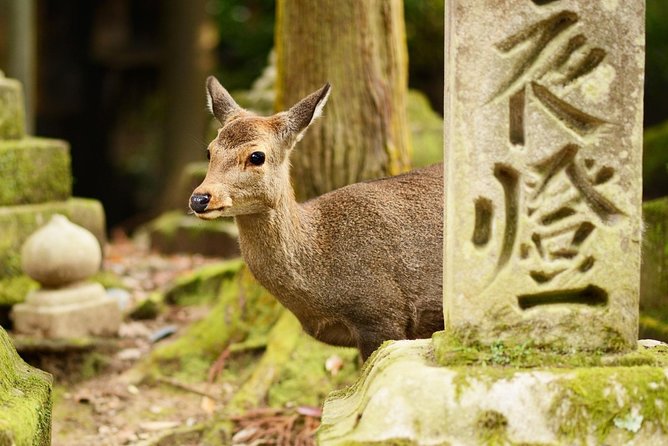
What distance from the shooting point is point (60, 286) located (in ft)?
23.8

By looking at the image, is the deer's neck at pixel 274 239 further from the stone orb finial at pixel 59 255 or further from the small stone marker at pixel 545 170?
the stone orb finial at pixel 59 255

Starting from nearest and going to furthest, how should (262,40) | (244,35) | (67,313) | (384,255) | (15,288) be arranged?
(384,255) → (67,313) → (15,288) → (262,40) → (244,35)

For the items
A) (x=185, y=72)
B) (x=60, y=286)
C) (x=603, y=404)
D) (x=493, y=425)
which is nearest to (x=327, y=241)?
(x=493, y=425)

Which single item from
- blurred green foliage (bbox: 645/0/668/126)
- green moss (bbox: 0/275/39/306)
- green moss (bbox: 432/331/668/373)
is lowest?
green moss (bbox: 0/275/39/306)

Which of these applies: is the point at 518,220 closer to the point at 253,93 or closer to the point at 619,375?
the point at 619,375

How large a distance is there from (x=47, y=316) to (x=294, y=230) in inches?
105

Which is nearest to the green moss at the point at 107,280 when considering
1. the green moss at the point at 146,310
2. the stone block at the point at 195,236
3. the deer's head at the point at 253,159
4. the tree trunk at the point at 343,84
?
the green moss at the point at 146,310

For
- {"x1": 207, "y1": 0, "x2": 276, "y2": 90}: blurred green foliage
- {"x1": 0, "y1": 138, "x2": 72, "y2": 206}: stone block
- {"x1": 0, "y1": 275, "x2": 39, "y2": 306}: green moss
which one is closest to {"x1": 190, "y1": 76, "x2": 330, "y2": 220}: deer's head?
{"x1": 0, "y1": 275, "x2": 39, "y2": 306}: green moss

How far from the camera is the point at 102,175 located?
1727 cm

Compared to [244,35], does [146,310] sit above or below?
below

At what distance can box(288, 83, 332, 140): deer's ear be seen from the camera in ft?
16.4

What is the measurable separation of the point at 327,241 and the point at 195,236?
18.6 ft

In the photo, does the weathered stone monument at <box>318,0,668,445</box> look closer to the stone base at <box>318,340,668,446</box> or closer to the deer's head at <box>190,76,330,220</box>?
the stone base at <box>318,340,668,446</box>

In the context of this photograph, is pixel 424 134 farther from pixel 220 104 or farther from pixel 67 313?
pixel 220 104
